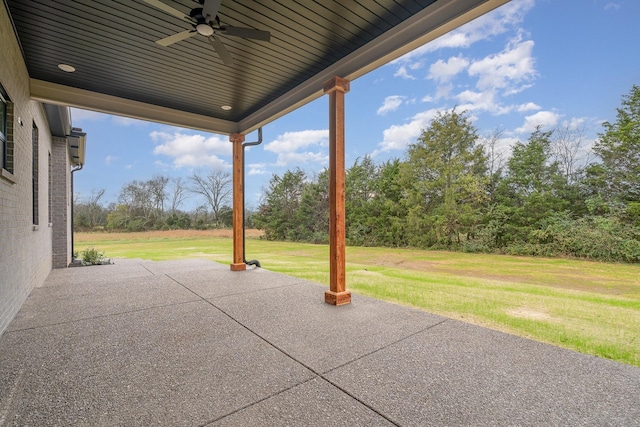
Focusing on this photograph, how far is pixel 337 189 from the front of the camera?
3.44 metres

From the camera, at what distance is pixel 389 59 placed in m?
3.01

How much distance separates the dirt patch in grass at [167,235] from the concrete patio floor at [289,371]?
14.5 m

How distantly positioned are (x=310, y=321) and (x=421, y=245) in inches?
353

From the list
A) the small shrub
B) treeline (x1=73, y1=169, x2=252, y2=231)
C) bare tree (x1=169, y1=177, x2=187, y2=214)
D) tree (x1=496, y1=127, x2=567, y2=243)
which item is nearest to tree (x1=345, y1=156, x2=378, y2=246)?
tree (x1=496, y1=127, x2=567, y2=243)

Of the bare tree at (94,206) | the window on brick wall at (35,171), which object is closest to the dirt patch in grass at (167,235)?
the bare tree at (94,206)

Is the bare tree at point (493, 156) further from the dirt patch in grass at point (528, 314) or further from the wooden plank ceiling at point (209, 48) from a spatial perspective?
the wooden plank ceiling at point (209, 48)

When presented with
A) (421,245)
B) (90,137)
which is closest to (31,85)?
(421,245)

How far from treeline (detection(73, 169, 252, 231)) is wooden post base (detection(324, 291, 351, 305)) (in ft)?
48.6

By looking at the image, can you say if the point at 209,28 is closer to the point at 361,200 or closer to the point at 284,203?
the point at 361,200

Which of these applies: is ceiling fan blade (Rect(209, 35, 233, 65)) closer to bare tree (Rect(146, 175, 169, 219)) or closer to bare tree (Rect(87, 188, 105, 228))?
bare tree (Rect(87, 188, 105, 228))

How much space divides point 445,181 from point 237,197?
8.11 metres

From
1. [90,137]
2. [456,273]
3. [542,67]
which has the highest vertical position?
[90,137]

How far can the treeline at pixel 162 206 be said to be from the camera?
1702cm

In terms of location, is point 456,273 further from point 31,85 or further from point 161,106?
point 31,85
